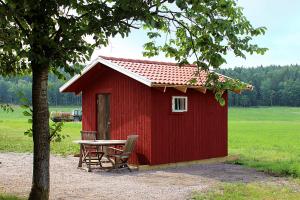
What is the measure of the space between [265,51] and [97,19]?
2925mm

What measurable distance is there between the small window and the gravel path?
6.31 feet

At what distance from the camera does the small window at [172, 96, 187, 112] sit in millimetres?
15461

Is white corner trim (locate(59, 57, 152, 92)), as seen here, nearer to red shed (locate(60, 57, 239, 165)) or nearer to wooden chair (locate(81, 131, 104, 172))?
red shed (locate(60, 57, 239, 165))

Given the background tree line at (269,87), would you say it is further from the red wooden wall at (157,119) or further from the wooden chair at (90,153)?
the wooden chair at (90,153)

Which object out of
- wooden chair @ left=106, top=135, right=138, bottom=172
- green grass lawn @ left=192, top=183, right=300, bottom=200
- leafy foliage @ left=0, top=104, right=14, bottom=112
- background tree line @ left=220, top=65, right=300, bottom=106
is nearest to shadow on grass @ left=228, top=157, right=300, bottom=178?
green grass lawn @ left=192, top=183, right=300, bottom=200

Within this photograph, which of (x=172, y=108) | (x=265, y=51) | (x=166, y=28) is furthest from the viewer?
(x=172, y=108)

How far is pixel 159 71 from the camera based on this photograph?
1627cm

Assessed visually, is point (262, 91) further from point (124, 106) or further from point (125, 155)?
point (125, 155)

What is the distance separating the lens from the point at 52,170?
14281mm

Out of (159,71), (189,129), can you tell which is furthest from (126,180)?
(159,71)

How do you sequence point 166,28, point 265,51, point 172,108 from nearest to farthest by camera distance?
point 265,51 < point 166,28 < point 172,108

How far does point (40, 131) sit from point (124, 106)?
752 centimetres

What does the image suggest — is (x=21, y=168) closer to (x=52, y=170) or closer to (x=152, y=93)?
(x=52, y=170)

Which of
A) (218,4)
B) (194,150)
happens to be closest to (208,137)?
(194,150)
